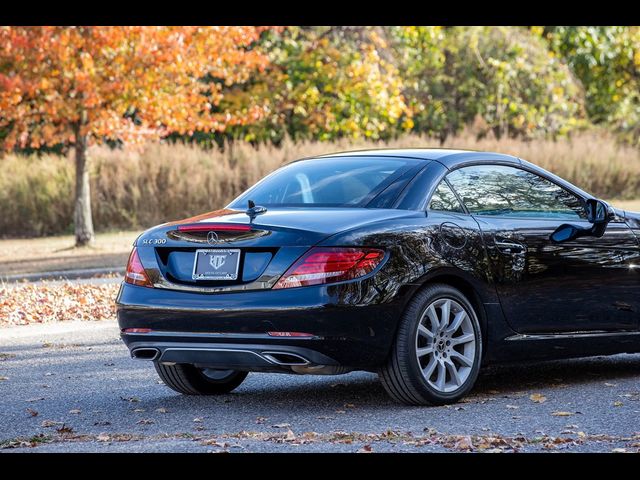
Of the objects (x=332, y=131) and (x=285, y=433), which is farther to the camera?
(x=332, y=131)

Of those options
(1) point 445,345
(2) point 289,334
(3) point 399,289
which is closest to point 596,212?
(1) point 445,345

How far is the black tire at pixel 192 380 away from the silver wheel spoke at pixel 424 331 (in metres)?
1.60

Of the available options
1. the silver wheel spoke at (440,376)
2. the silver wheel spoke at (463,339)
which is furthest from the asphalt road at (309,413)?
the silver wheel spoke at (463,339)

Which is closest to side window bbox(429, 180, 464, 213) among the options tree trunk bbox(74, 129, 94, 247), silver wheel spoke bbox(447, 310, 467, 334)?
silver wheel spoke bbox(447, 310, 467, 334)

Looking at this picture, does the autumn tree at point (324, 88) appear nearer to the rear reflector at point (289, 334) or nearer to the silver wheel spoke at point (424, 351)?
the silver wheel spoke at point (424, 351)

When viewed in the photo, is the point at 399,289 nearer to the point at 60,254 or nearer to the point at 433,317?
the point at 433,317

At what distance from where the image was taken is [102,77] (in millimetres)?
23188

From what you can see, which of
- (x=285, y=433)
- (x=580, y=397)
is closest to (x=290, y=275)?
(x=285, y=433)

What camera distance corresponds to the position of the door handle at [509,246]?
8062 millimetres

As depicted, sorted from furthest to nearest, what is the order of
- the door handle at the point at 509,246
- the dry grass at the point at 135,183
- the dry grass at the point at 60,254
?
the dry grass at the point at 135,183, the dry grass at the point at 60,254, the door handle at the point at 509,246

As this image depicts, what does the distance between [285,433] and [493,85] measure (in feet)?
99.5

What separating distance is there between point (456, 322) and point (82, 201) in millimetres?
18019
